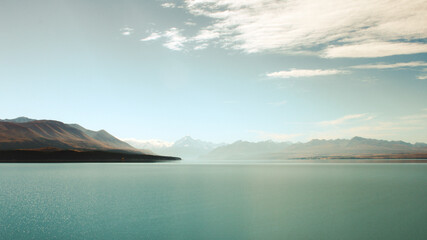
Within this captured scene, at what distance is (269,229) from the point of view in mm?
24969

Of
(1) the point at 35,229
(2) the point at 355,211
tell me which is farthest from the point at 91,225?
(2) the point at 355,211

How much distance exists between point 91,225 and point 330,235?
18908 millimetres

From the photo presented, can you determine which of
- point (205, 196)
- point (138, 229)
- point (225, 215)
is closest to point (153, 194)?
point (205, 196)

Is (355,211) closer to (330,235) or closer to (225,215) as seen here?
(330,235)

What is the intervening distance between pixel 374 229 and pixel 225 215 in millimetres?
12833

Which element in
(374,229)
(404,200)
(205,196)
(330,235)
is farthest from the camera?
(205,196)

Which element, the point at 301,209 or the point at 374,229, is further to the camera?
the point at 301,209

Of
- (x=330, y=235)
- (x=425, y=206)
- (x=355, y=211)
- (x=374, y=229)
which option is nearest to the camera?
(x=330, y=235)

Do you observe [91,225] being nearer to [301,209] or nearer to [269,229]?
[269,229]

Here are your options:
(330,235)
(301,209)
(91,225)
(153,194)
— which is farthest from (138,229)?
(153,194)

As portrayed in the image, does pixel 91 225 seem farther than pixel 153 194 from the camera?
No

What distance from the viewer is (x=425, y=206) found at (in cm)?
3472

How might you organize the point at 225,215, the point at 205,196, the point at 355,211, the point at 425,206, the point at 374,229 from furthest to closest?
the point at 205,196, the point at 425,206, the point at 355,211, the point at 225,215, the point at 374,229

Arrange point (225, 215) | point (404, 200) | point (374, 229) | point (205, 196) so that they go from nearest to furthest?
point (374, 229)
point (225, 215)
point (404, 200)
point (205, 196)
